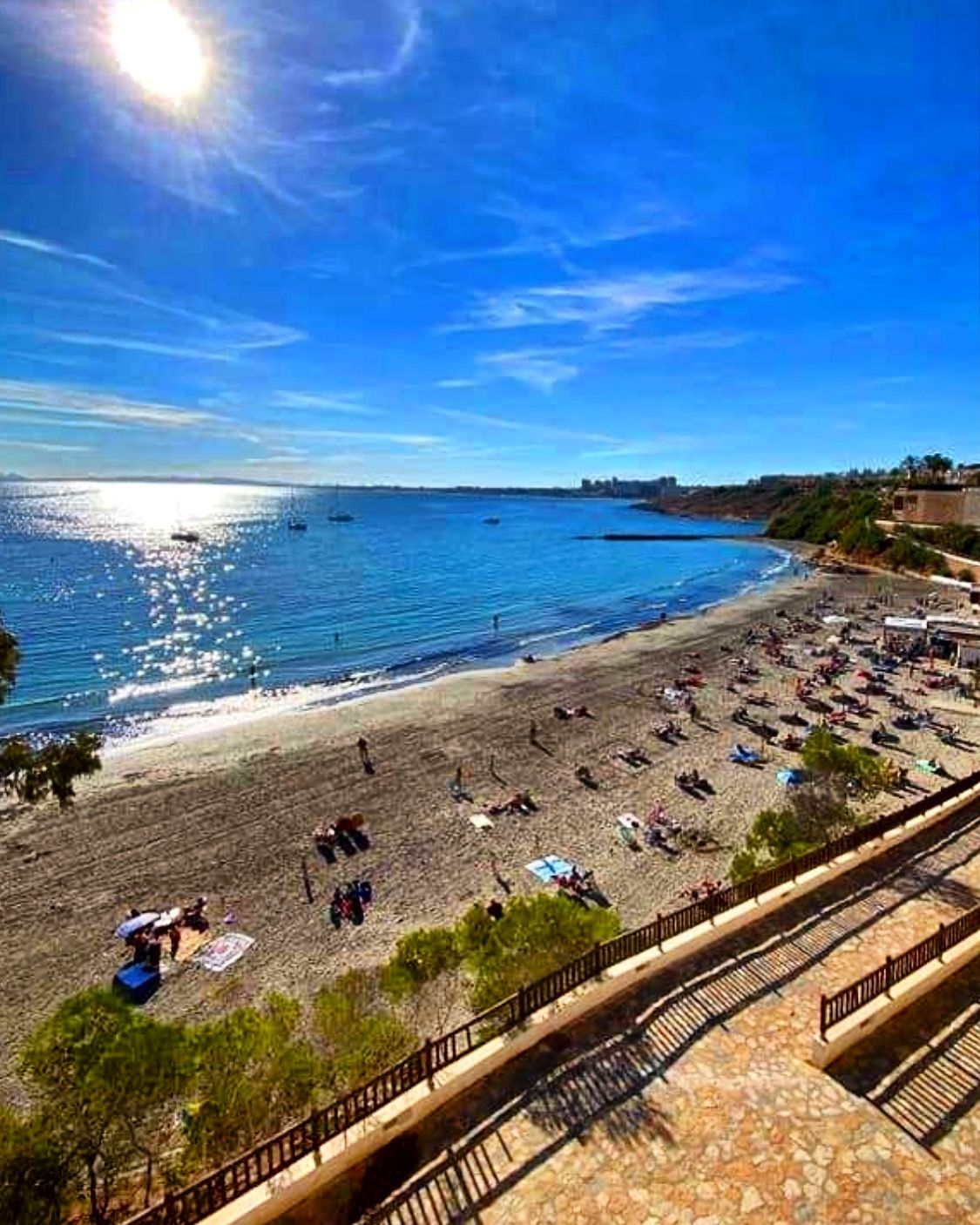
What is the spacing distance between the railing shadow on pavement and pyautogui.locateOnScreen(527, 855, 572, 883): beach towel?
11003 mm

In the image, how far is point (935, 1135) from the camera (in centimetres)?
828

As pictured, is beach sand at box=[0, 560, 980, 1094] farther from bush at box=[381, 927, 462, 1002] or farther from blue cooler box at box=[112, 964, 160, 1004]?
bush at box=[381, 927, 462, 1002]

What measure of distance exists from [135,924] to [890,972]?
54.7 ft

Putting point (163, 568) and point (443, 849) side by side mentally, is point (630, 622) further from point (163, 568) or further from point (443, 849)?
point (163, 568)

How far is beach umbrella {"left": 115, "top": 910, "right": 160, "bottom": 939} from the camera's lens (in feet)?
58.4

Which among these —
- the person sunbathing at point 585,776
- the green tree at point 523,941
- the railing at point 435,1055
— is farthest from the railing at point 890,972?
the person sunbathing at point 585,776

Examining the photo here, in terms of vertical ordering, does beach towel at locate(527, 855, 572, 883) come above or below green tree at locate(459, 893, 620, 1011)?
below

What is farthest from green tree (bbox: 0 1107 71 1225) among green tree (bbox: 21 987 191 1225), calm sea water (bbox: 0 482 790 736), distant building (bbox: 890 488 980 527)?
distant building (bbox: 890 488 980 527)

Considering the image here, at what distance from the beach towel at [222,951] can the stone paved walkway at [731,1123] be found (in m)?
10.7

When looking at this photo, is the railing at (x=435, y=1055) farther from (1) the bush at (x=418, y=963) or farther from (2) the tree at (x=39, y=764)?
(2) the tree at (x=39, y=764)

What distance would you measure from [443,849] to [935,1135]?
15707 millimetres

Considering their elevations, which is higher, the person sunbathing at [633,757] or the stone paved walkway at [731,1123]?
the stone paved walkway at [731,1123]

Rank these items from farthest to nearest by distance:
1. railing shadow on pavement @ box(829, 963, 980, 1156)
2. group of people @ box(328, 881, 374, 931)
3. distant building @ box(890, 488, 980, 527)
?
distant building @ box(890, 488, 980, 527), group of people @ box(328, 881, 374, 931), railing shadow on pavement @ box(829, 963, 980, 1156)

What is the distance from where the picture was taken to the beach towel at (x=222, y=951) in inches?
673
